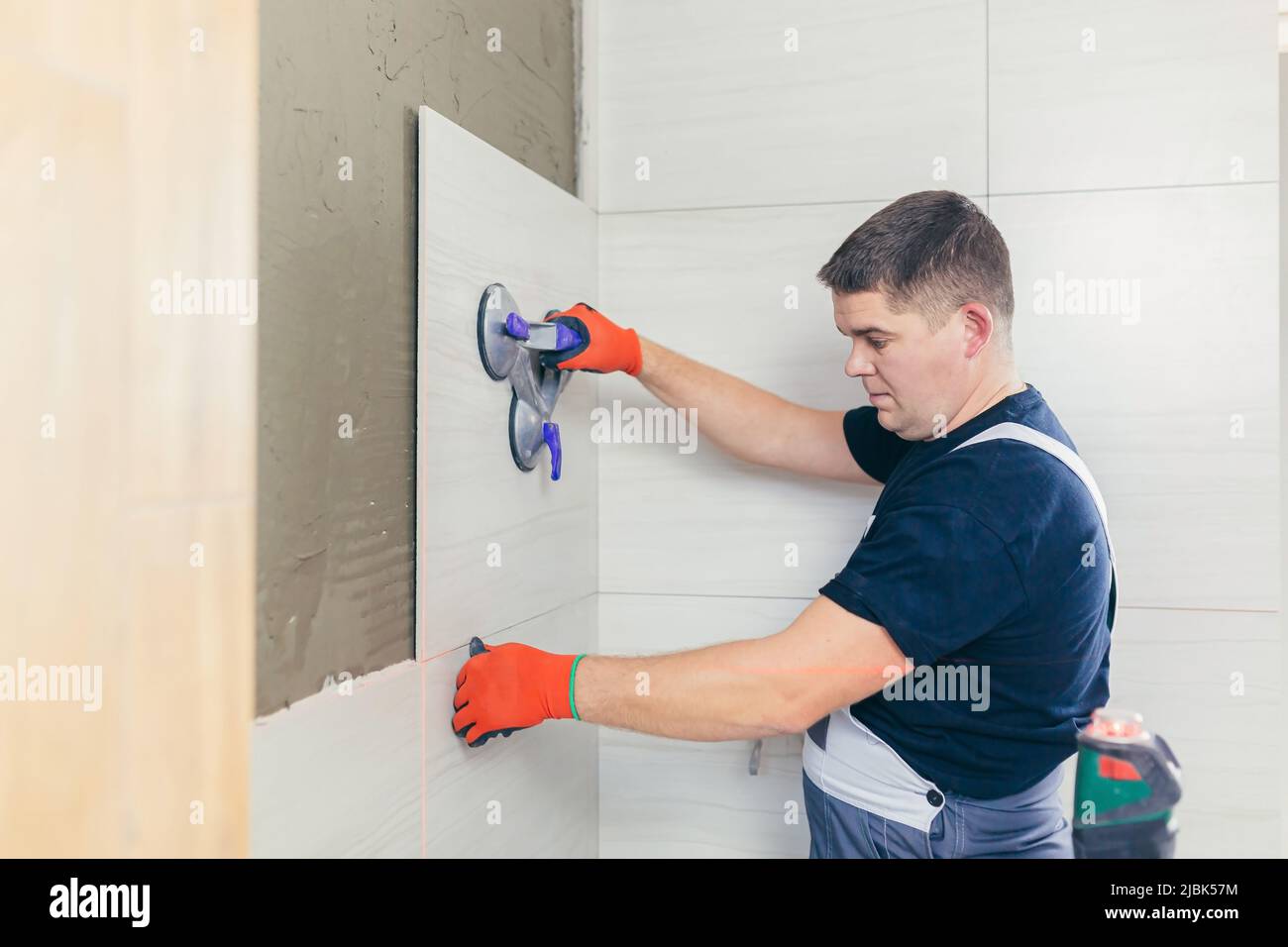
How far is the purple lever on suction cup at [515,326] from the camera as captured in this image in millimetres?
1222

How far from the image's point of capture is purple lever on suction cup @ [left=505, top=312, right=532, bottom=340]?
1222 millimetres

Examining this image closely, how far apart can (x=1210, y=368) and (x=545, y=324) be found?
0.96 meters

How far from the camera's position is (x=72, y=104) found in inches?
27.4

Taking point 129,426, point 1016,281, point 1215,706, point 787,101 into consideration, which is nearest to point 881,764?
point 1215,706

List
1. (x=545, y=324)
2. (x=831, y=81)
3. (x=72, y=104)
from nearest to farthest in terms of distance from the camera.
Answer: (x=72, y=104), (x=545, y=324), (x=831, y=81)

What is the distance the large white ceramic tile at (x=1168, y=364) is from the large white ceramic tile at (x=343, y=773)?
3.38 feet

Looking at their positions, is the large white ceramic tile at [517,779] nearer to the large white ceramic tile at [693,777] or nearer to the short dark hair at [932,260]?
the large white ceramic tile at [693,777]

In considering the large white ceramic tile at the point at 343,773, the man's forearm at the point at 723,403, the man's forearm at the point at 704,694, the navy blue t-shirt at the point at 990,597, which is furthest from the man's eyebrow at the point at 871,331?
the large white ceramic tile at the point at 343,773

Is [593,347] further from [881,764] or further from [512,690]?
[881,764]

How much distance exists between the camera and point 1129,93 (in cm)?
150

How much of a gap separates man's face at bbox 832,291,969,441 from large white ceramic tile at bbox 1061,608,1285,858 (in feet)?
1.81
